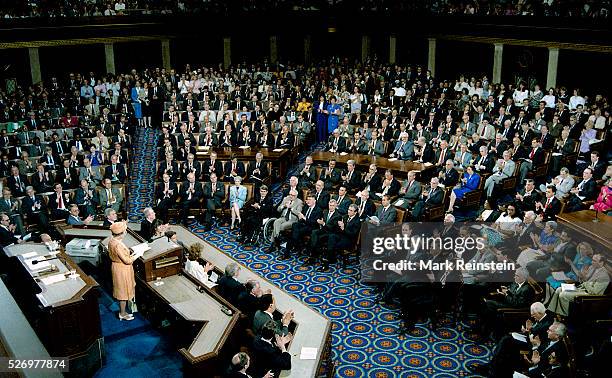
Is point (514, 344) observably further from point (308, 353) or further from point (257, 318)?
point (257, 318)

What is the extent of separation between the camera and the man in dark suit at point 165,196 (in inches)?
504

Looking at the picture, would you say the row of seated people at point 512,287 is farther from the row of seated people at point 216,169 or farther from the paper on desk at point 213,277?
the row of seated people at point 216,169

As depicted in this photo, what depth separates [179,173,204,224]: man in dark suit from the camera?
12930mm

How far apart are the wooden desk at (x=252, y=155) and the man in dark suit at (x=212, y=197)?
1954 millimetres

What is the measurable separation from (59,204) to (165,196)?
7.14ft

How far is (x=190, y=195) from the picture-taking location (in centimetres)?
1308

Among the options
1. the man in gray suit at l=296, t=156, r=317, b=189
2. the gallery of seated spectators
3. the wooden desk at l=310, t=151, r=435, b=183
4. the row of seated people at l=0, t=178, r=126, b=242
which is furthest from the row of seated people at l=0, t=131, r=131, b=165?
the wooden desk at l=310, t=151, r=435, b=183

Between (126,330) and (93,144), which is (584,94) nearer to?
(93,144)

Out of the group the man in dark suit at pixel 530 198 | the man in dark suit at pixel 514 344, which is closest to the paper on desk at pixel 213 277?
the man in dark suit at pixel 514 344

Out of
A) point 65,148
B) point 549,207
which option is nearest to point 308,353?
point 549,207

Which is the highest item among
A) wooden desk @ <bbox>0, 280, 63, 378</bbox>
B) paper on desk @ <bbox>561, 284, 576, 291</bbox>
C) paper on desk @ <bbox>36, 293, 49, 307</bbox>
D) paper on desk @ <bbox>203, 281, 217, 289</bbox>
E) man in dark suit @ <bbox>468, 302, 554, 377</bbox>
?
wooden desk @ <bbox>0, 280, 63, 378</bbox>

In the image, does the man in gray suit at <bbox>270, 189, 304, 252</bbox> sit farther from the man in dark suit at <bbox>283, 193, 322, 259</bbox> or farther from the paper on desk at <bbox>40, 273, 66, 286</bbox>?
the paper on desk at <bbox>40, 273, 66, 286</bbox>

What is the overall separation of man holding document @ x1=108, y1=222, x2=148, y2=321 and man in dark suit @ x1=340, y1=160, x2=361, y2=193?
570cm

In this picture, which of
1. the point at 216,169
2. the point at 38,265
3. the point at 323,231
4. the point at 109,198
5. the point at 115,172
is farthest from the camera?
the point at 216,169
